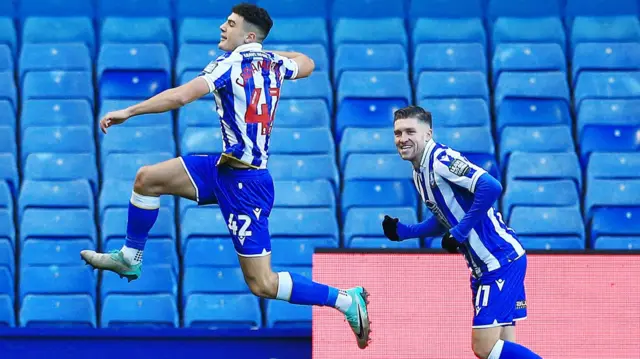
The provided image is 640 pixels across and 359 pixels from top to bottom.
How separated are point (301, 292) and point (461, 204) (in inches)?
36.3

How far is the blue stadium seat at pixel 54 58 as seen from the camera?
8727mm

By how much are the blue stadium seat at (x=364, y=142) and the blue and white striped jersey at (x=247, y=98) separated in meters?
2.27

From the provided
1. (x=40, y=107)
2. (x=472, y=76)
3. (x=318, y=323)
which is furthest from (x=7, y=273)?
(x=472, y=76)

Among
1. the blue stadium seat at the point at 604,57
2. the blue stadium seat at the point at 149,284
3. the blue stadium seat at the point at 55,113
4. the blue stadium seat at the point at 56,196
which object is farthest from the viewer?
the blue stadium seat at the point at 604,57

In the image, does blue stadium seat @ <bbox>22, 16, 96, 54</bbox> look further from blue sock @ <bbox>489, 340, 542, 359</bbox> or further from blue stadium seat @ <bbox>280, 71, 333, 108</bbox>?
blue sock @ <bbox>489, 340, 542, 359</bbox>

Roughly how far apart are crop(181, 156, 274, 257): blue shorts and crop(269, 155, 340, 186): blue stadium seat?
2102 millimetres

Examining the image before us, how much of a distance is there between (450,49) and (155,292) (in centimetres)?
289

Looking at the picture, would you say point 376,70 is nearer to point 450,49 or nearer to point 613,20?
point 450,49

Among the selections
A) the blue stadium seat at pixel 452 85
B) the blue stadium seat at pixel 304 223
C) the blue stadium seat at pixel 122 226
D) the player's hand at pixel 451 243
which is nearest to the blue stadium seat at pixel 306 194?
the blue stadium seat at pixel 304 223

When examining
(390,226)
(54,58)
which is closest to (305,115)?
(54,58)

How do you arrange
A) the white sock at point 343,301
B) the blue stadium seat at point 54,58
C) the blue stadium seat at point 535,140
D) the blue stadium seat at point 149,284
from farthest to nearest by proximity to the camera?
the blue stadium seat at point 54,58
the blue stadium seat at point 535,140
the blue stadium seat at point 149,284
the white sock at point 343,301

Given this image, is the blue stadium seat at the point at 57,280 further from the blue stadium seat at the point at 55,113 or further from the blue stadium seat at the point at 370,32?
the blue stadium seat at the point at 370,32

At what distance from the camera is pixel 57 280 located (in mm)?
7652

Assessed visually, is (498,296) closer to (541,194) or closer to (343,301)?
(343,301)
